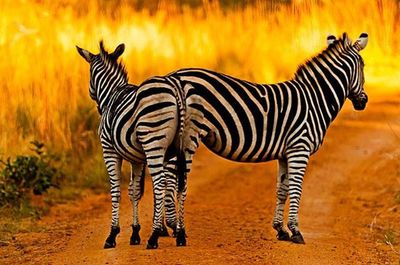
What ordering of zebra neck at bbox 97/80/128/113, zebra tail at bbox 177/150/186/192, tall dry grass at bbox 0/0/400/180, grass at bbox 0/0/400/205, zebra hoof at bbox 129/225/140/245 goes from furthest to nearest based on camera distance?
tall dry grass at bbox 0/0/400/180 → grass at bbox 0/0/400/205 → zebra neck at bbox 97/80/128/113 → zebra hoof at bbox 129/225/140/245 → zebra tail at bbox 177/150/186/192

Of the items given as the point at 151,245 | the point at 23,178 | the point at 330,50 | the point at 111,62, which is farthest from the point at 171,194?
the point at 23,178

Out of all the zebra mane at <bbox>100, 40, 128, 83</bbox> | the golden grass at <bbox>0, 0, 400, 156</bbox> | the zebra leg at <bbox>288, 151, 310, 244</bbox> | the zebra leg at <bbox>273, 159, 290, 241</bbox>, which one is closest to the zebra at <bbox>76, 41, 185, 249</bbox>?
the zebra mane at <bbox>100, 40, 128, 83</bbox>

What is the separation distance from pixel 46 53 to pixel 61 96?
1.15m

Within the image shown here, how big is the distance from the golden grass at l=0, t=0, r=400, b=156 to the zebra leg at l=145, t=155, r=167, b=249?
16.2ft

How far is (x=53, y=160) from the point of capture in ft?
48.1

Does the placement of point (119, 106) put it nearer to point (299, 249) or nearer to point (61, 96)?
point (299, 249)

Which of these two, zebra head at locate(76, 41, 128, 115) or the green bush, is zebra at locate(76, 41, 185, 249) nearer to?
zebra head at locate(76, 41, 128, 115)

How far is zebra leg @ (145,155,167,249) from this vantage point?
959 centimetres

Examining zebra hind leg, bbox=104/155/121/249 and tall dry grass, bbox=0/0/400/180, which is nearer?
zebra hind leg, bbox=104/155/121/249

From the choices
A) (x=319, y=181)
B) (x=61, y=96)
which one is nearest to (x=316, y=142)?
(x=319, y=181)

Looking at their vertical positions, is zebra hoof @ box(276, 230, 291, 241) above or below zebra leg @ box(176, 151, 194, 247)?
below

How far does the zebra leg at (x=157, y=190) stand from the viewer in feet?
31.4

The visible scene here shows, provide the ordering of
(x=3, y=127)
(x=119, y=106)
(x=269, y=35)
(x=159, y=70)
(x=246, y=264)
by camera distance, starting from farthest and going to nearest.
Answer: (x=269, y=35) → (x=159, y=70) → (x=3, y=127) → (x=119, y=106) → (x=246, y=264)

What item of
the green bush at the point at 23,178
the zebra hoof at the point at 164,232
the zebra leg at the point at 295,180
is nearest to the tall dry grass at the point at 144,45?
the green bush at the point at 23,178
